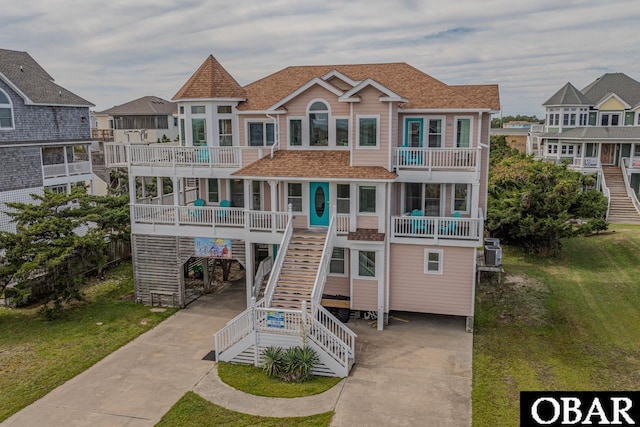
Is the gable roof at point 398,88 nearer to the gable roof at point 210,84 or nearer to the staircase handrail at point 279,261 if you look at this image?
the gable roof at point 210,84

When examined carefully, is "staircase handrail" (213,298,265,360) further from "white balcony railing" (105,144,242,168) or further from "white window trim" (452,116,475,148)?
"white window trim" (452,116,475,148)

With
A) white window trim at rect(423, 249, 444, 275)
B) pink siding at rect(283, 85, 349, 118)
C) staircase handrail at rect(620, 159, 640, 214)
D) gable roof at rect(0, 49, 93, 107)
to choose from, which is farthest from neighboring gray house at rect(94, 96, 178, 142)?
staircase handrail at rect(620, 159, 640, 214)

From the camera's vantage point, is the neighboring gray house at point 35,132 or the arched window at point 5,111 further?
the neighboring gray house at point 35,132

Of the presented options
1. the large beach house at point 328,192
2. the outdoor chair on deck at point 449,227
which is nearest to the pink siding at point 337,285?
the large beach house at point 328,192

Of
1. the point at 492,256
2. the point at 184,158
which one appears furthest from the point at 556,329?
the point at 184,158

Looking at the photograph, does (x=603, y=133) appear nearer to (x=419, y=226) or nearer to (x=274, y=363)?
(x=419, y=226)

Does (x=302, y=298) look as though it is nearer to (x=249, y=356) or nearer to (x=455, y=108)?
(x=249, y=356)
